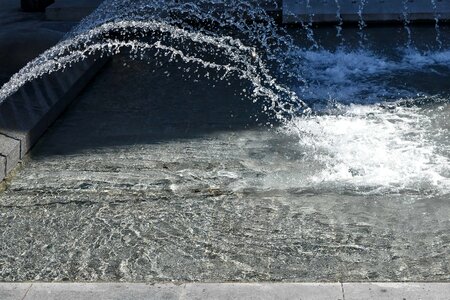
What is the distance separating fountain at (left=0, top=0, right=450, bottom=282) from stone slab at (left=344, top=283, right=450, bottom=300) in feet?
0.64

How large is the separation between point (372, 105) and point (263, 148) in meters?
1.43

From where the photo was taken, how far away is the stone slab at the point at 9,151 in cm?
603

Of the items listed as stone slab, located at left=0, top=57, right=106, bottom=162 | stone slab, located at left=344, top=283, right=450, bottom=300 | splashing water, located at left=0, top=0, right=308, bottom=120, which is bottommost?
splashing water, located at left=0, top=0, right=308, bottom=120

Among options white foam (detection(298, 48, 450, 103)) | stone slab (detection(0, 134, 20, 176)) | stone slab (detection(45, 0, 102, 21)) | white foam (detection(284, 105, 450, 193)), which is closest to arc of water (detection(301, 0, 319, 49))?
white foam (detection(298, 48, 450, 103))

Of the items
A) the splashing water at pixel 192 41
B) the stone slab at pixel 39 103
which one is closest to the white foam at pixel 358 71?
the splashing water at pixel 192 41

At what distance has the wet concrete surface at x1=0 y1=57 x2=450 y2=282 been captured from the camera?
4.59 m

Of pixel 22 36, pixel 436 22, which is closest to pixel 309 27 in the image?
pixel 436 22

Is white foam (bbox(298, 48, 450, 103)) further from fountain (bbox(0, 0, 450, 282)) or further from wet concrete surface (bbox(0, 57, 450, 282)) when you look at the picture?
A: wet concrete surface (bbox(0, 57, 450, 282))

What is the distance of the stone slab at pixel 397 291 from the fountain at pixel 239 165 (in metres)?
0.19

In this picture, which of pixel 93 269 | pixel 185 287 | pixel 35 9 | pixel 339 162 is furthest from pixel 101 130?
pixel 35 9

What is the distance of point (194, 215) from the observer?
17.3 feet

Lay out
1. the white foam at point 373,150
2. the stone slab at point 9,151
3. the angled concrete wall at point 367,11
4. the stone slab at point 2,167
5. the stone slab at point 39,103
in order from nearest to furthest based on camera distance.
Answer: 1. the white foam at point 373,150
2. the stone slab at point 2,167
3. the stone slab at point 9,151
4. the stone slab at point 39,103
5. the angled concrete wall at point 367,11

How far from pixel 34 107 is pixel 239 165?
6.60 ft

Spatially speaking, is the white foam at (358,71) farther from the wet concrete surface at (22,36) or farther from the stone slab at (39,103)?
the wet concrete surface at (22,36)
